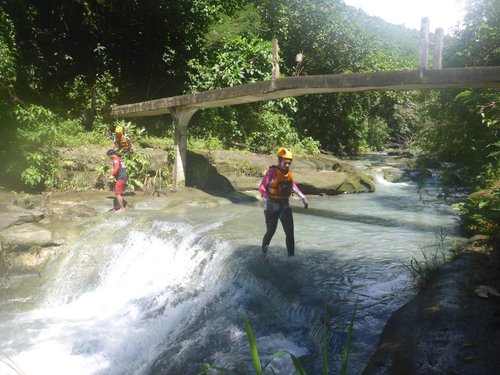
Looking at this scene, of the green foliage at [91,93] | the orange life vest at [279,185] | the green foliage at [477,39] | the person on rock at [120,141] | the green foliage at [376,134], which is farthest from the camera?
the green foliage at [376,134]

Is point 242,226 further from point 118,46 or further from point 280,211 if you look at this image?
point 118,46

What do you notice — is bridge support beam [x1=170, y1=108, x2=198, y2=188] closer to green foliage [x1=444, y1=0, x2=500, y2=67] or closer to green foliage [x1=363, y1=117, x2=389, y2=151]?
green foliage [x1=444, y1=0, x2=500, y2=67]

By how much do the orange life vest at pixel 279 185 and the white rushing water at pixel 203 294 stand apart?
111 centimetres

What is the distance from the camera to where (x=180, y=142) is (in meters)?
12.2

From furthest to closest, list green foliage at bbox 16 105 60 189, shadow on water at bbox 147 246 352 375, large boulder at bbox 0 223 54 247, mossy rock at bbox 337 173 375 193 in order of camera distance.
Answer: mossy rock at bbox 337 173 375 193
green foliage at bbox 16 105 60 189
large boulder at bbox 0 223 54 247
shadow on water at bbox 147 246 352 375

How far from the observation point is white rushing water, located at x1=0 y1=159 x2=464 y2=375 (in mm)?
4562

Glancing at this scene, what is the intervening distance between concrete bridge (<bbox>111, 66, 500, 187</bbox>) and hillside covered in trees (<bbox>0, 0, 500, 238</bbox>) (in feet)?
5.16

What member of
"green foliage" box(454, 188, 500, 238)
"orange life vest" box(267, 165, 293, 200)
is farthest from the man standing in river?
"green foliage" box(454, 188, 500, 238)

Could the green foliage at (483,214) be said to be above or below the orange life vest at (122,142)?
below

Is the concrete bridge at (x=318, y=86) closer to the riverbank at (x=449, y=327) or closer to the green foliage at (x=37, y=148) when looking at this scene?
the riverbank at (x=449, y=327)

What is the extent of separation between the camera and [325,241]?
7672 mm

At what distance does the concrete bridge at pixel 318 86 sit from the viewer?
5.83 meters

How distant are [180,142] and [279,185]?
6.92 m

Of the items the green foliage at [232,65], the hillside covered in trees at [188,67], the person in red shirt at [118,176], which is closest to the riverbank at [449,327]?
the hillside covered in trees at [188,67]
